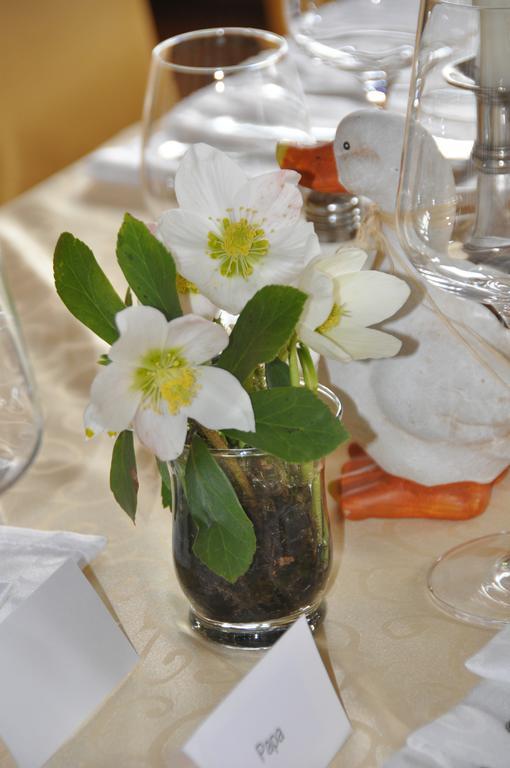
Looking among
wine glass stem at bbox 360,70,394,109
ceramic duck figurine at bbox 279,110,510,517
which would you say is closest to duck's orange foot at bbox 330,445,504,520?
ceramic duck figurine at bbox 279,110,510,517

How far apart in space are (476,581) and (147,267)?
0.23m

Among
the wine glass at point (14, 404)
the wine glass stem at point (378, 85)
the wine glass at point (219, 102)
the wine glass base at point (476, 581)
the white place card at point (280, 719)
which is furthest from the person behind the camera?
the wine glass stem at point (378, 85)

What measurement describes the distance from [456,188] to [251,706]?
0.71ft

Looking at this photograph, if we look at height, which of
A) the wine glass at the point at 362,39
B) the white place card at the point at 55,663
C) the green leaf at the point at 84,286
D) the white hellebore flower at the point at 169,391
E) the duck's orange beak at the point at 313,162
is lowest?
the white place card at the point at 55,663

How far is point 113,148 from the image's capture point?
3.43ft

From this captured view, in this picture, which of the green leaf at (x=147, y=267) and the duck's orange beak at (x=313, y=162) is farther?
the duck's orange beak at (x=313, y=162)

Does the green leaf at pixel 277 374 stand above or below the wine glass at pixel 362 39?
above

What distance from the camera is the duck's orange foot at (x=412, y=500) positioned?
22.0 inches

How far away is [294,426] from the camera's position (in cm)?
40

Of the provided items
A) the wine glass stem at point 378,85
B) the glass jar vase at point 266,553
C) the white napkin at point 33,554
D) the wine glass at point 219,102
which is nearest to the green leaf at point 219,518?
the glass jar vase at point 266,553

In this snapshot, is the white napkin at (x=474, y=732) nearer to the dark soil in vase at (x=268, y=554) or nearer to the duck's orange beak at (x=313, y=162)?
the dark soil in vase at (x=268, y=554)

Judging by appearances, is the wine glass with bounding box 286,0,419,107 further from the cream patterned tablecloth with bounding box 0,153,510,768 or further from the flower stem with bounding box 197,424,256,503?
the flower stem with bounding box 197,424,256,503

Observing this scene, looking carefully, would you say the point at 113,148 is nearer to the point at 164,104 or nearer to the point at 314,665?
the point at 164,104

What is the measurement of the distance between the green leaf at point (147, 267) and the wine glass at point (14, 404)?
21 centimetres
